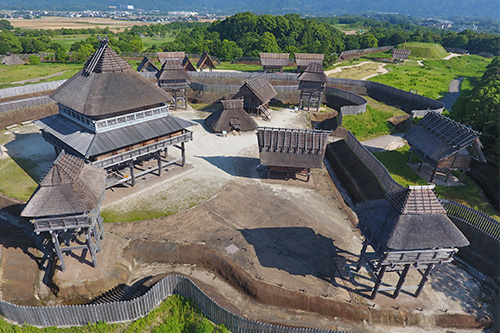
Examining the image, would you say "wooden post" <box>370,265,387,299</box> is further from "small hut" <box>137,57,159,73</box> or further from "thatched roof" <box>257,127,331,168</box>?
"small hut" <box>137,57,159,73</box>

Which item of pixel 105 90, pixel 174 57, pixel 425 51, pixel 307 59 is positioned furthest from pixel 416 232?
pixel 425 51

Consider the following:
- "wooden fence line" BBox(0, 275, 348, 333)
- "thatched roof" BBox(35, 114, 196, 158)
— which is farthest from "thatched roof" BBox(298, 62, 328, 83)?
"wooden fence line" BBox(0, 275, 348, 333)

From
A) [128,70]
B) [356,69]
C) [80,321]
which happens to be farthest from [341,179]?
[356,69]

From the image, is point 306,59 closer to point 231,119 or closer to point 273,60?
point 273,60

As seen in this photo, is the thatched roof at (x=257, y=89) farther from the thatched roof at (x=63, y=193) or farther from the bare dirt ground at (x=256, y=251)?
the thatched roof at (x=63, y=193)

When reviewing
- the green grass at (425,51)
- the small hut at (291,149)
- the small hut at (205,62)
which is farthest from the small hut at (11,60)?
the green grass at (425,51)

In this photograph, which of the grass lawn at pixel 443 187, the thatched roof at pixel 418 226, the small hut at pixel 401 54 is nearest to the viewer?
the thatched roof at pixel 418 226
